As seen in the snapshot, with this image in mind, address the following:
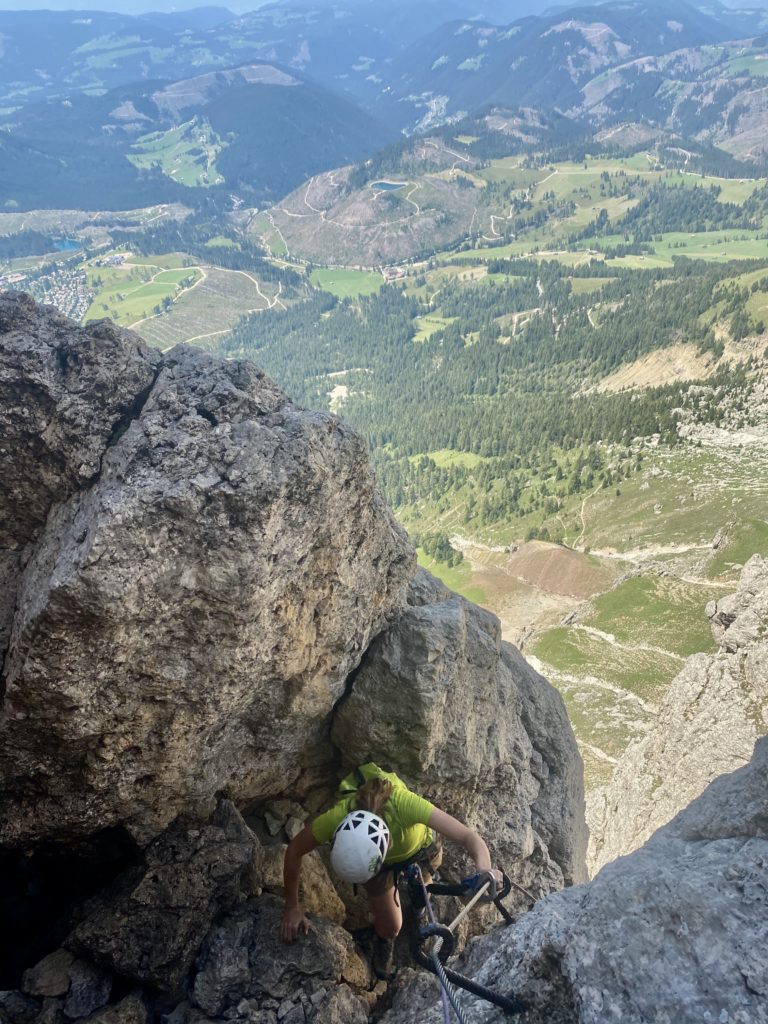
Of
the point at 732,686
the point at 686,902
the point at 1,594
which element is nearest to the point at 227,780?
the point at 1,594

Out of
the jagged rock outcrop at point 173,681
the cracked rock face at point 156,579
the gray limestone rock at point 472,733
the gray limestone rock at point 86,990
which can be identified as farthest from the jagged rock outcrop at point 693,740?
the gray limestone rock at point 86,990

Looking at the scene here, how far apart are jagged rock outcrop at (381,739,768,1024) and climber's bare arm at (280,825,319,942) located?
7.76 feet

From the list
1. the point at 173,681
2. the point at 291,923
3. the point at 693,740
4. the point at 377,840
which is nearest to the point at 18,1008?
the point at 291,923

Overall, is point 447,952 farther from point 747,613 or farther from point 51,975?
point 747,613

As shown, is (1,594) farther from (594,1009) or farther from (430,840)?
(594,1009)

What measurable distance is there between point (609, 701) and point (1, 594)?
4332cm

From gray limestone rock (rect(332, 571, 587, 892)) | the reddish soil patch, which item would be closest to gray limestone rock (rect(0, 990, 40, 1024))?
gray limestone rock (rect(332, 571, 587, 892))

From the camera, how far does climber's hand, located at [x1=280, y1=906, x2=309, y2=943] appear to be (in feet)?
32.4

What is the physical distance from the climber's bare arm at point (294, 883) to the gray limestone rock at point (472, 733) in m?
3.14

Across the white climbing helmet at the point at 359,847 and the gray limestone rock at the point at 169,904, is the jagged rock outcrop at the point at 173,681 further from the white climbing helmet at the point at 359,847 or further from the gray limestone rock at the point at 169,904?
the white climbing helmet at the point at 359,847

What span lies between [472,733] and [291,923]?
5808 millimetres

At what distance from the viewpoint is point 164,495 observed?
928 centimetres

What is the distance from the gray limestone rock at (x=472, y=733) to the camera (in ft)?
41.6

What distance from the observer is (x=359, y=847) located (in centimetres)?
863
